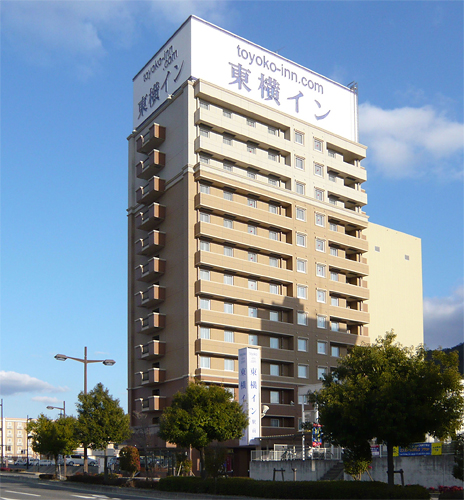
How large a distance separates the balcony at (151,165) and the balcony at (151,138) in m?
1.59

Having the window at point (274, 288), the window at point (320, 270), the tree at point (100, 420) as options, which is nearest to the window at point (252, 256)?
the window at point (274, 288)

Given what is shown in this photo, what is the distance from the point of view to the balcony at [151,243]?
73375 mm

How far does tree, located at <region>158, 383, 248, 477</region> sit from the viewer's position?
43875mm

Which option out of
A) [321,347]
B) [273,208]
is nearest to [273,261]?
[273,208]

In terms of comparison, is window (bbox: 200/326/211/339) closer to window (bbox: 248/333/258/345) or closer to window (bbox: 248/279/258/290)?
window (bbox: 248/333/258/345)

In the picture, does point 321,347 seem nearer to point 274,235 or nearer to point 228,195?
point 274,235

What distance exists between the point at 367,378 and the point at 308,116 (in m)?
56.5

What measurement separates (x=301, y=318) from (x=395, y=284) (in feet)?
72.3

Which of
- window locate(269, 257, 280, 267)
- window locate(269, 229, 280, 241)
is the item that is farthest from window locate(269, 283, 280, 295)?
window locate(269, 229, 280, 241)

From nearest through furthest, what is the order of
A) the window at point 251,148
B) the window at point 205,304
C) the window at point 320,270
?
the window at point 205,304
the window at point 251,148
the window at point 320,270

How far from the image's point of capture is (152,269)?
7262 centimetres

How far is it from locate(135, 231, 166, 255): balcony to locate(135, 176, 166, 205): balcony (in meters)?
4.59

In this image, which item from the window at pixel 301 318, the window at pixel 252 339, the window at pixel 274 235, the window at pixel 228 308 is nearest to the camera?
the window at pixel 228 308

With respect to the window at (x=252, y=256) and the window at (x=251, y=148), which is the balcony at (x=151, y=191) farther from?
the window at (x=252, y=256)
